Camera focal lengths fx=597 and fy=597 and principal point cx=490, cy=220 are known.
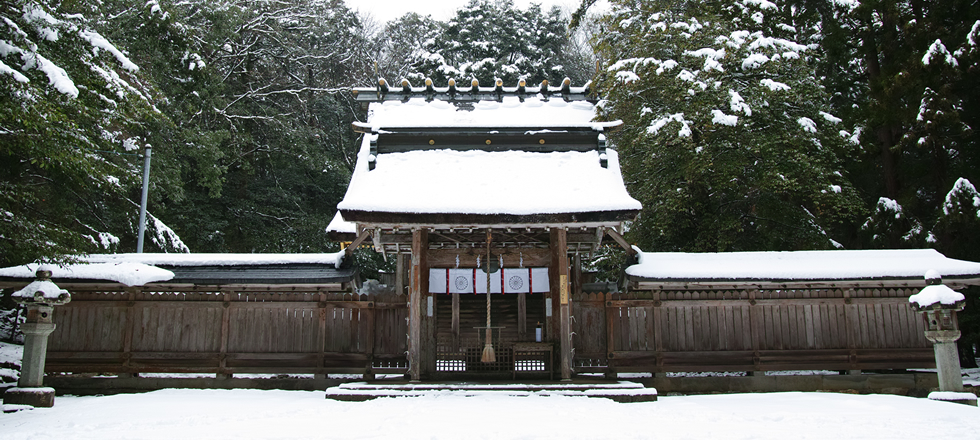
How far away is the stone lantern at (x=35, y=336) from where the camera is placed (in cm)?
873

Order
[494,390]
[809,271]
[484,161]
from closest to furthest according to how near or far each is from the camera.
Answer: [494,390]
[809,271]
[484,161]

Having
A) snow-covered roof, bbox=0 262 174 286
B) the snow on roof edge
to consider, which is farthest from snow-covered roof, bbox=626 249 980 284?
snow-covered roof, bbox=0 262 174 286

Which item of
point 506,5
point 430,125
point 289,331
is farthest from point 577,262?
point 506,5

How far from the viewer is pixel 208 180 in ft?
69.6

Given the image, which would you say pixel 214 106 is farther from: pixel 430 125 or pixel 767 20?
pixel 767 20

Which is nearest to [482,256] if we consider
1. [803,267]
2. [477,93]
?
[477,93]

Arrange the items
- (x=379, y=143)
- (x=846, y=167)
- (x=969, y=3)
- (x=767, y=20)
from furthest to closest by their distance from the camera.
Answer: (x=846, y=167), (x=767, y=20), (x=969, y=3), (x=379, y=143)

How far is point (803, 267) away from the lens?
11344 millimetres

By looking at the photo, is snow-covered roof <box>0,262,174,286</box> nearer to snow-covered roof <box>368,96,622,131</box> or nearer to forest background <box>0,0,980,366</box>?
forest background <box>0,0,980,366</box>

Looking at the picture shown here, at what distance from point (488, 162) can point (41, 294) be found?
7595mm

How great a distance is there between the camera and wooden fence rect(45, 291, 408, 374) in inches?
438

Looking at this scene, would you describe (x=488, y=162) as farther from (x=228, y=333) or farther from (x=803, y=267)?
(x=803, y=267)

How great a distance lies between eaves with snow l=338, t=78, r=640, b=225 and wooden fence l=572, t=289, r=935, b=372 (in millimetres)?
2212

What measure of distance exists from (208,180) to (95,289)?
10.6 meters
